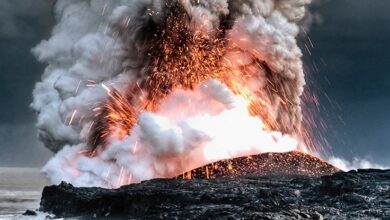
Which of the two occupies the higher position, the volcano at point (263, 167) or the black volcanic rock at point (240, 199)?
the volcano at point (263, 167)

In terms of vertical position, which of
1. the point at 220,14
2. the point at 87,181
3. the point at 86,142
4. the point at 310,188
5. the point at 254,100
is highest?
the point at 220,14

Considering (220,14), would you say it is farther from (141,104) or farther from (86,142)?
(86,142)

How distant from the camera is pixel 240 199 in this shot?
58750mm

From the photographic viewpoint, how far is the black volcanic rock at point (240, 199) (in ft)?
172

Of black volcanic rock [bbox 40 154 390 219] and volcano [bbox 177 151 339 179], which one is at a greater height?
volcano [bbox 177 151 339 179]

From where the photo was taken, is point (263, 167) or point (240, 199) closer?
point (240, 199)

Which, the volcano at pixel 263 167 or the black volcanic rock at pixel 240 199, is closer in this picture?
the black volcanic rock at pixel 240 199

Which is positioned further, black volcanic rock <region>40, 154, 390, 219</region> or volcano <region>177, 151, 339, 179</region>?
volcano <region>177, 151, 339, 179</region>

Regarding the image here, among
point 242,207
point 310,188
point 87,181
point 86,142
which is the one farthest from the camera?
point 86,142

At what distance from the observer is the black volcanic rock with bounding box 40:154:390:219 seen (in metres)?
52.5

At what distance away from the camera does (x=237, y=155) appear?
9094 centimetres

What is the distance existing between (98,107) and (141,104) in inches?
317

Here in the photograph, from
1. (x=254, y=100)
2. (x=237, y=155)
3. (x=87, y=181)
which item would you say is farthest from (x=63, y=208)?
(x=254, y=100)

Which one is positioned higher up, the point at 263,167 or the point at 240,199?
the point at 263,167
